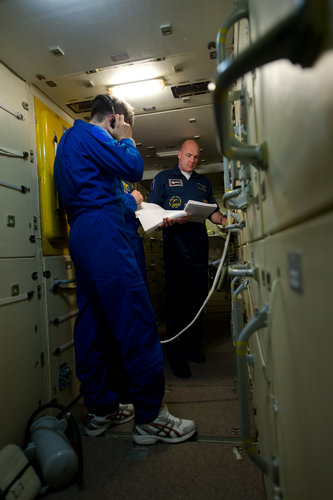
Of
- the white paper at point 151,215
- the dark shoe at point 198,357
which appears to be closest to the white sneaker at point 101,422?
the dark shoe at point 198,357

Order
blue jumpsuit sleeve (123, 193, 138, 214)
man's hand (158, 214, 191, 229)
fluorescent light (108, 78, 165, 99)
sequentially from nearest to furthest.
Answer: fluorescent light (108, 78, 165, 99), blue jumpsuit sleeve (123, 193, 138, 214), man's hand (158, 214, 191, 229)

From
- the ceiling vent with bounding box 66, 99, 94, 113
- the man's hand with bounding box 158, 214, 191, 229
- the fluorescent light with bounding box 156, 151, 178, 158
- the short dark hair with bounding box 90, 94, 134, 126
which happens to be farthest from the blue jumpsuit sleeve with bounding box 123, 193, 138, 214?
the fluorescent light with bounding box 156, 151, 178, 158

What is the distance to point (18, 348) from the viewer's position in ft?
5.62

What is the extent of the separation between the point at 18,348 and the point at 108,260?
0.73 metres

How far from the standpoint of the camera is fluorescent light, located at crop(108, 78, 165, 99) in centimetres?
211

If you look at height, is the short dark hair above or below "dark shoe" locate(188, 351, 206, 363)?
above

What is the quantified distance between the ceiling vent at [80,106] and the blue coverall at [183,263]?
96cm

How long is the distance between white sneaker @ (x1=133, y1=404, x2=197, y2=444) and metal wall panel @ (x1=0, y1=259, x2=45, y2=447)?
0.66 m

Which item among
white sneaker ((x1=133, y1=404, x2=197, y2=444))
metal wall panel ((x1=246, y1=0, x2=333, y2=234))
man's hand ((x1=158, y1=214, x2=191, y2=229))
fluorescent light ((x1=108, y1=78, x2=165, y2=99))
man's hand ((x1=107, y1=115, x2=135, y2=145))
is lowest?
white sneaker ((x1=133, y1=404, x2=197, y2=444))

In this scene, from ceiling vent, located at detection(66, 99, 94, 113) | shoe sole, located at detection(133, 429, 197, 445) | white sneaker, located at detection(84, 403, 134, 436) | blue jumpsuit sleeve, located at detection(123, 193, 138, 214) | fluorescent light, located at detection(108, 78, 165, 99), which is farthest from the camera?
ceiling vent, located at detection(66, 99, 94, 113)

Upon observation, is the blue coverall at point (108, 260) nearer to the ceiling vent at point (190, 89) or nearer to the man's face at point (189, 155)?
the ceiling vent at point (190, 89)

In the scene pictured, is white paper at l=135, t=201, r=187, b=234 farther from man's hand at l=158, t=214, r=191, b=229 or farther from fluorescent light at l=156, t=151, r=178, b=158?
fluorescent light at l=156, t=151, r=178, b=158

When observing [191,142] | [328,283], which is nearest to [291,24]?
[328,283]

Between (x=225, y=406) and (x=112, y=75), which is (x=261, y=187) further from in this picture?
(x=225, y=406)
